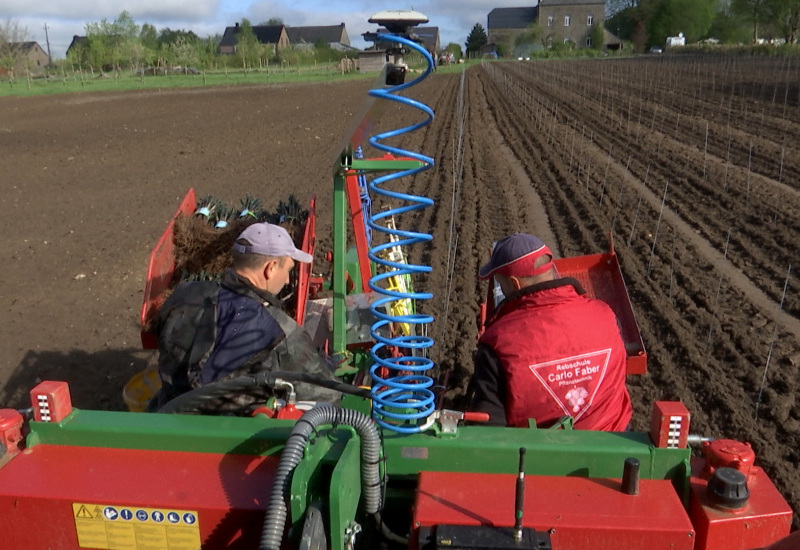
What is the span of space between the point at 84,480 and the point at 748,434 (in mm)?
4329

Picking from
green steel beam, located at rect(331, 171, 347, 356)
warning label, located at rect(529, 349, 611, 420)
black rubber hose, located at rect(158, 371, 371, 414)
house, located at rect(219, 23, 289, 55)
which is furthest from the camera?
house, located at rect(219, 23, 289, 55)

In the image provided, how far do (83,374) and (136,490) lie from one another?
4.47 meters

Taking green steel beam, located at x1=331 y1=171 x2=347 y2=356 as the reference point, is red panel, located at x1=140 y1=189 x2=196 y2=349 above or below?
below

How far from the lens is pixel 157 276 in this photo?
5.10 m

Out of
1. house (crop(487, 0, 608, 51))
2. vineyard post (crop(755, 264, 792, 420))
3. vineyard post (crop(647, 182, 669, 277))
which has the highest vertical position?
house (crop(487, 0, 608, 51))

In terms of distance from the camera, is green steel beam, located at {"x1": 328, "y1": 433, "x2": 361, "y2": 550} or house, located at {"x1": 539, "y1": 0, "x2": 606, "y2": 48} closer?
green steel beam, located at {"x1": 328, "y1": 433, "x2": 361, "y2": 550}

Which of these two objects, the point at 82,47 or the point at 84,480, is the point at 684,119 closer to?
the point at 84,480

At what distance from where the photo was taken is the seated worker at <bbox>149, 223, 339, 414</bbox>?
2.95 metres

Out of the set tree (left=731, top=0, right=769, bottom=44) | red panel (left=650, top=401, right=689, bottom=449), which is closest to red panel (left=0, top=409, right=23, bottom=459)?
red panel (left=650, top=401, right=689, bottom=449)

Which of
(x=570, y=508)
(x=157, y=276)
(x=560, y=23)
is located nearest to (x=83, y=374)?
(x=157, y=276)

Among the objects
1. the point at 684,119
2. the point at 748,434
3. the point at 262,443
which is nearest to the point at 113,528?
the point at 262,443

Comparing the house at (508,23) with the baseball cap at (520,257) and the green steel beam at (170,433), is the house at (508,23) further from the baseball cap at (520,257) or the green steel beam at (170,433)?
the green steel beam at (170,433)

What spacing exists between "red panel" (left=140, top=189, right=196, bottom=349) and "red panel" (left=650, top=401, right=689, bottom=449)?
10.6 feet

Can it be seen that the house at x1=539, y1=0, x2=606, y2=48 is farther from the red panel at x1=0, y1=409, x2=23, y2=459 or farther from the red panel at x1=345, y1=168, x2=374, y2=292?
the red panel at x1=0, y1=409, x2=23, y2=459
